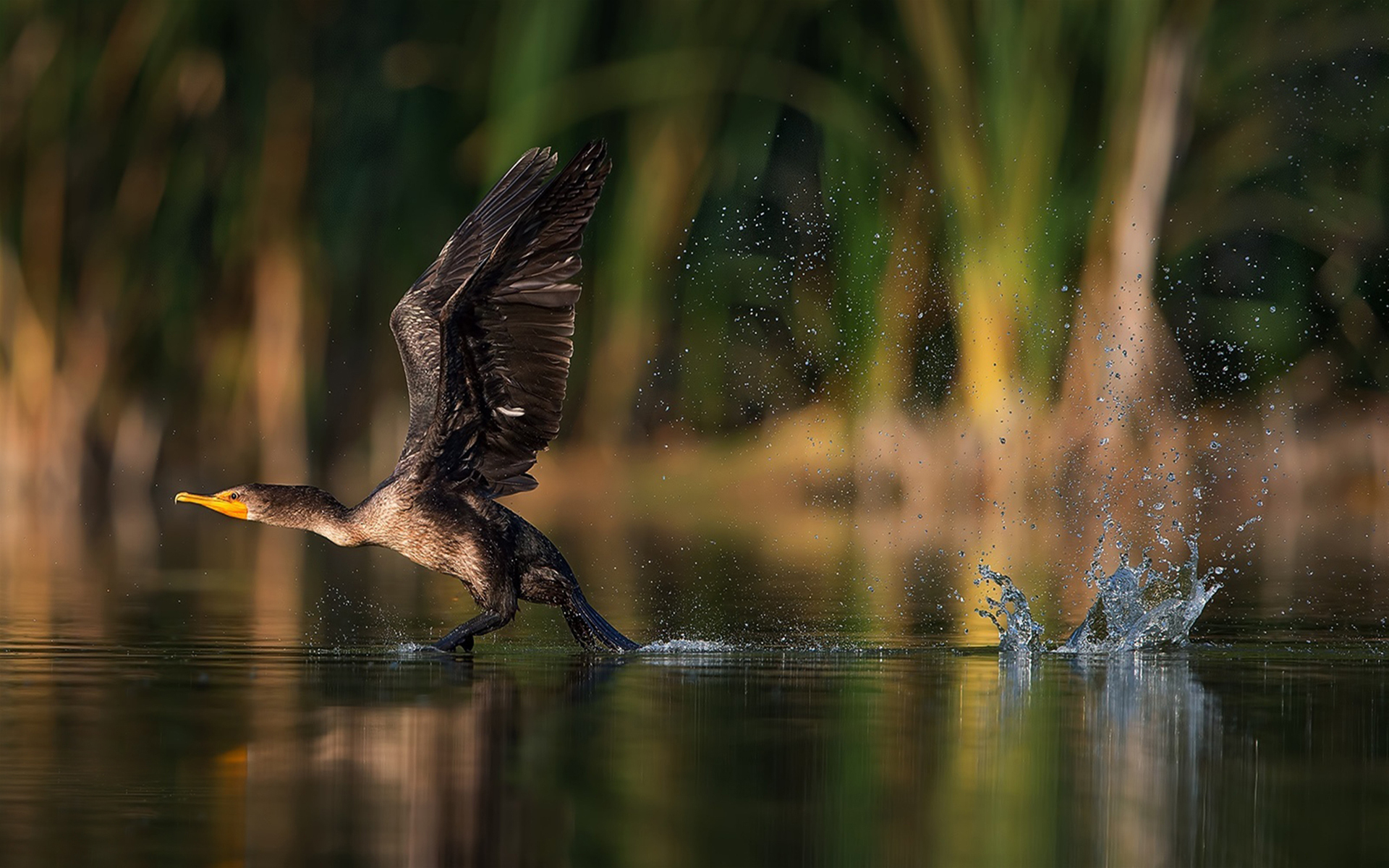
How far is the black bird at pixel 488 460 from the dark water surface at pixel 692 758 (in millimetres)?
440

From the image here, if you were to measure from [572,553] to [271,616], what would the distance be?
398 centimetres

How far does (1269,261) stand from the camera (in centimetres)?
2078

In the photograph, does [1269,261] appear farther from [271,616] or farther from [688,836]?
[688,836]

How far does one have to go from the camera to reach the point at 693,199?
19.3 metres

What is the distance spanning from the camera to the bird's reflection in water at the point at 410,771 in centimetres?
483

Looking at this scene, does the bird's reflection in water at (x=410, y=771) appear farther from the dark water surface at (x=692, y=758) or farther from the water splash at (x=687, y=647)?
the water splash at (x=687, y=647)

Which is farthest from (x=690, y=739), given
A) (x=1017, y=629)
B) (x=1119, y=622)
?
(x=1119, y=622)

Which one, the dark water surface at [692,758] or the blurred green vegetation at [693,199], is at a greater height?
the blurred green vegetation at [693,199]

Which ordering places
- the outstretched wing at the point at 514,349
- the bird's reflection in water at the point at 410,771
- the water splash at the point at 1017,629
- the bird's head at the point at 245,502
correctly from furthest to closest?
the bird's head at the point at 245,502 → the water splash at the point at 1017,629 → the outstretched wing at the point at 514,349 → the bird's reflection in water at the point at 410,771

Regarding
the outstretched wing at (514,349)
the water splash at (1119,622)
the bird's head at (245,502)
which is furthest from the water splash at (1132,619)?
the bird's head at (245,502)

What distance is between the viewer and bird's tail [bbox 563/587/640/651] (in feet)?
28.9

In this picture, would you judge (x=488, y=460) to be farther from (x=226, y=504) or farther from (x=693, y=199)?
(x=693, y=199)

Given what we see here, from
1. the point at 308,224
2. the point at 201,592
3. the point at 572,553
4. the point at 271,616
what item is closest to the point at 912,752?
the point at 271,616

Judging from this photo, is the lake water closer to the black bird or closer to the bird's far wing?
the black bird
